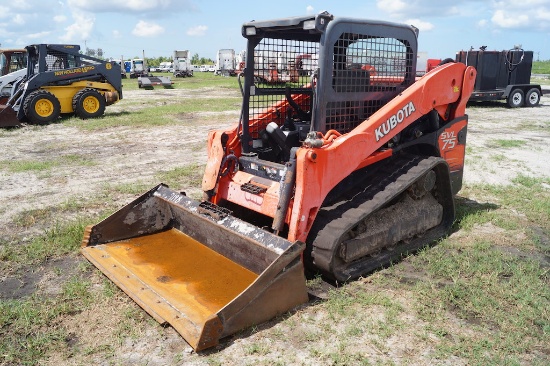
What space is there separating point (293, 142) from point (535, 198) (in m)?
3.72

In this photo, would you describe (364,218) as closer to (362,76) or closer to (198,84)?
(362,76)

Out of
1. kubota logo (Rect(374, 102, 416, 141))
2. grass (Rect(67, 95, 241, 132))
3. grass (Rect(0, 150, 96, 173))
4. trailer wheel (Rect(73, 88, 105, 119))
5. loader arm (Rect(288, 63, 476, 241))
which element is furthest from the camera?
trailer wheel (Rect(73, 88, 105, 119))

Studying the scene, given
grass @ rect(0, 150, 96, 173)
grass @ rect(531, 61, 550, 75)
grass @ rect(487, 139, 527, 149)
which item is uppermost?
grass @ rect(531, 61, 550, 75)

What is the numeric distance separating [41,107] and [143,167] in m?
7.10

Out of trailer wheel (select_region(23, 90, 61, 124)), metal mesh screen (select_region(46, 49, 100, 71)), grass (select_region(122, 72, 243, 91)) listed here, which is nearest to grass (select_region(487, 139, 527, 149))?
trailer wheel (select_region(23, 90, 61, 124))

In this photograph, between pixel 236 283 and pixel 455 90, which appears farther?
pixel 455 90

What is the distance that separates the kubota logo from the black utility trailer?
13352 mm

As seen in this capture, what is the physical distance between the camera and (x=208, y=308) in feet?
11.7

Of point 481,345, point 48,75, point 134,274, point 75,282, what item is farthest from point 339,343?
point 48,75

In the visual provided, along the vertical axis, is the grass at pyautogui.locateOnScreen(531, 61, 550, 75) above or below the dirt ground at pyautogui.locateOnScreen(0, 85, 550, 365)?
above

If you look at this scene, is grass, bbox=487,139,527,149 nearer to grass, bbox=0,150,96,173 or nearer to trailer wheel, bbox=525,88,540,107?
grass, bbox=0,150,96,173

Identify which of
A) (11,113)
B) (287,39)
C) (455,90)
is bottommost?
(11,113)

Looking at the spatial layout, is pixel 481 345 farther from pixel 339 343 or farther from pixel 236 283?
pixel 236 283

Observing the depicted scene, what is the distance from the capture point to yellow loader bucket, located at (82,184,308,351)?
3.33 meters
